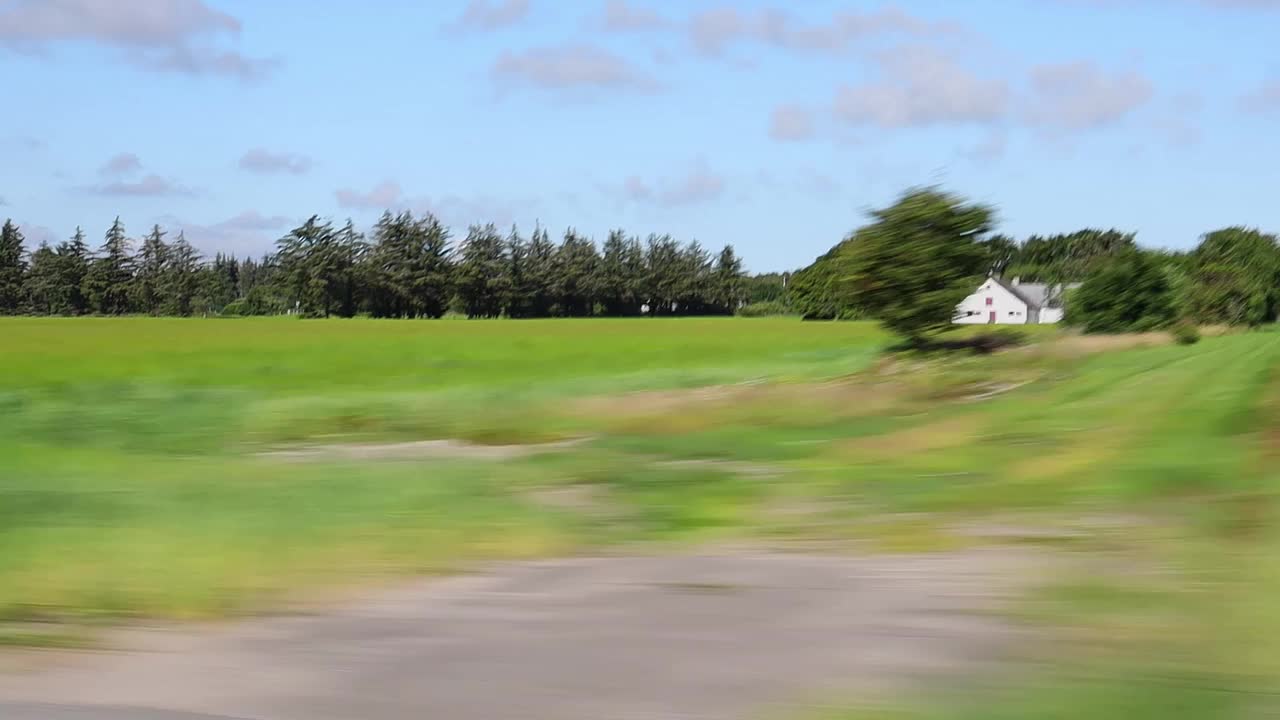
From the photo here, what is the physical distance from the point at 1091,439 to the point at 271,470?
10961 millimetres

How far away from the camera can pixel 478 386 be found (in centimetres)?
3194

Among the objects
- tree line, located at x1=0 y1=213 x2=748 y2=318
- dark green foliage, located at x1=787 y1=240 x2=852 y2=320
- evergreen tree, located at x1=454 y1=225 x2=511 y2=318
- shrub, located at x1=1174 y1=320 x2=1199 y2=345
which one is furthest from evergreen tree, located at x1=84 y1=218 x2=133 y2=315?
shrub, located at x1=1174 y1=320 x2=1199 y2=345

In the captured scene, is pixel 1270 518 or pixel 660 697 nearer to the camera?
pixel 660 697

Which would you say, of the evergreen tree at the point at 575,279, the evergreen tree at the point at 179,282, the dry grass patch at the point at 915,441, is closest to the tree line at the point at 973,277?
the dry grass patch at the point at 915,441

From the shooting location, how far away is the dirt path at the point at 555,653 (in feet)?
17.6

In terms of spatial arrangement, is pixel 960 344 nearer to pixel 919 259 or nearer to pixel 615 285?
pixel 919 259

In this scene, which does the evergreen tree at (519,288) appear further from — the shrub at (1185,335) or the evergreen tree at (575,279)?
the shrub at (1185,335)

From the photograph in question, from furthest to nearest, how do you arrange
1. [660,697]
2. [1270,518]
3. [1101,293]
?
[1101,293], [1270,518], [660,697]

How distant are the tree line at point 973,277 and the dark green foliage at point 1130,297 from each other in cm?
5

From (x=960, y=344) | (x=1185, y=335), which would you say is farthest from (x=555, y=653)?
(x=1185, y=335)

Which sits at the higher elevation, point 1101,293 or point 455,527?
point 1101,293

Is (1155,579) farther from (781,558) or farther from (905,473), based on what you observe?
(905,473)

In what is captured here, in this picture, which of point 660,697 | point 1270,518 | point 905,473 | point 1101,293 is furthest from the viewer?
point 1101,293

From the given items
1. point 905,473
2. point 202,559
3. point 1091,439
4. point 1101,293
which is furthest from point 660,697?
point 1101,293
